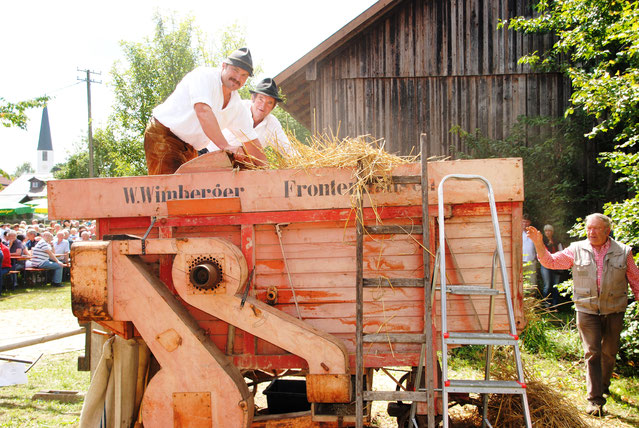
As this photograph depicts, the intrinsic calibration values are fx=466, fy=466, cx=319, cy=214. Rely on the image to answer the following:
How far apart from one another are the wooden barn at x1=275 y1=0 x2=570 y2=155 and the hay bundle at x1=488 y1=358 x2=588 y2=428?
651cm

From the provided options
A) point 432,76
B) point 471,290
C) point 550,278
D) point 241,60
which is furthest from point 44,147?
point 471,290

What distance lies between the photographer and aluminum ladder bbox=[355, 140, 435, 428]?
114 inches

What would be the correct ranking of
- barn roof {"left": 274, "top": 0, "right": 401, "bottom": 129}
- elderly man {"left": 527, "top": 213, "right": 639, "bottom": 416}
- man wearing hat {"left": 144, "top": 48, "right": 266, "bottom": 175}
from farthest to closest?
barn roof {"left": 274, "top": 0, "right": 401, "bottom": 129}
elderly man {"left": 527, "top": 213, "right": 639, "bottom": 416}
man wearing hat {"left": 144, "top": 48, "right": 266, "bottom": 175}

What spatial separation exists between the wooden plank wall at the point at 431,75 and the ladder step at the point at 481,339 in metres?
7.69

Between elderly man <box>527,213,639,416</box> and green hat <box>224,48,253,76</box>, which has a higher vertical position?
green hat <box>224,48,253,76</box>

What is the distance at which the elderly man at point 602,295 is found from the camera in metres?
4.96

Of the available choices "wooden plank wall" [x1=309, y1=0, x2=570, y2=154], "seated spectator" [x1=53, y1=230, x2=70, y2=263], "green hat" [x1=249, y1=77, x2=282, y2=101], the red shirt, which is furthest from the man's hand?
"seated spectator" [x1=53, y1=230, x2=70, y2=263]

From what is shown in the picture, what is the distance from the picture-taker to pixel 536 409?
4152 mm

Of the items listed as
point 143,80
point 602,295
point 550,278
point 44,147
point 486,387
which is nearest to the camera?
point 486,387

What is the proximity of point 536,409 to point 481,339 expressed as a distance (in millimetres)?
1808

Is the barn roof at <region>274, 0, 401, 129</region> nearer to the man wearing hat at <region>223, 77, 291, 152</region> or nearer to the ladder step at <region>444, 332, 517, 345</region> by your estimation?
the man wearing hat at <region>223, 77, 291, 152</region>

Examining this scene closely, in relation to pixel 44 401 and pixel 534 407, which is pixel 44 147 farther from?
pixel 534 407

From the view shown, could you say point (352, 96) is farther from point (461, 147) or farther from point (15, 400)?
point (15, 400)

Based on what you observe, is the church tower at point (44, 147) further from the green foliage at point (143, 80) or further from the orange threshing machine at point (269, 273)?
the orange threshing machine at point (269, 273)
